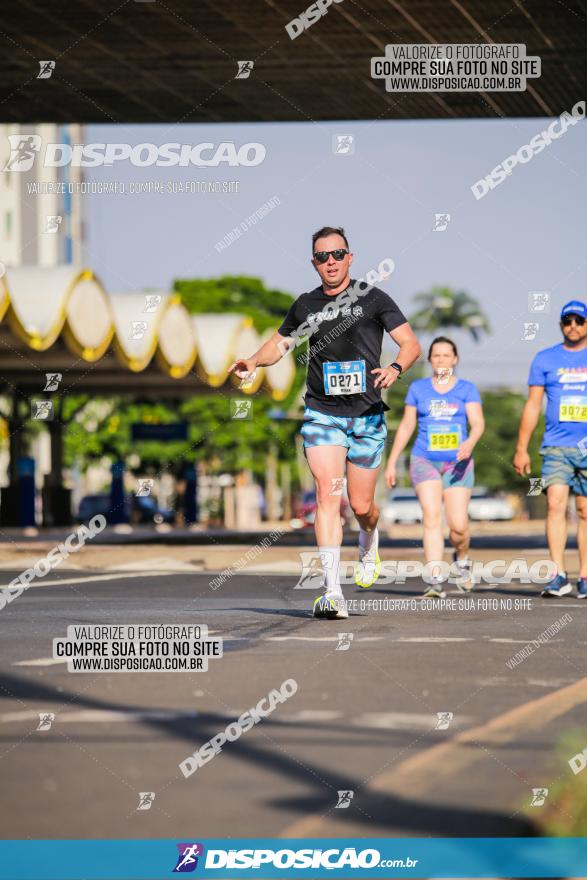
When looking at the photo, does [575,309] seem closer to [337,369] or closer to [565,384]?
[565,384]

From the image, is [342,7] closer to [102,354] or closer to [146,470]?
[102,354]

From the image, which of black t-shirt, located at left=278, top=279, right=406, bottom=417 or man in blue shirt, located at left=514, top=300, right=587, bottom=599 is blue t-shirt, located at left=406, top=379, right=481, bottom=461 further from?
black t-shirt, located at left=278, top=279, right=406, bottom=417

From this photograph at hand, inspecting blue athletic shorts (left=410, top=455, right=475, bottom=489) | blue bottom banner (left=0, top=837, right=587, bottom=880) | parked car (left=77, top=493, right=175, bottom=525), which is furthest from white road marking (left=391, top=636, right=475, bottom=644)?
parked car (left=77, top=493, right=175, bottom=525)

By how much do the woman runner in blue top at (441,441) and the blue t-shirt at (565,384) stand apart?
0.67 meters

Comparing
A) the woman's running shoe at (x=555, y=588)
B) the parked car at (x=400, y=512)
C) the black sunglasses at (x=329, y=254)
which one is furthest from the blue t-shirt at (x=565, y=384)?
the parked car at (x=400, y=512)

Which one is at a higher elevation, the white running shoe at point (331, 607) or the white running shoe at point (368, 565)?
the white running shoe at point (368, 565)

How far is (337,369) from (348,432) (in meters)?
0.44

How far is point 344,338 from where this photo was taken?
9219 mm

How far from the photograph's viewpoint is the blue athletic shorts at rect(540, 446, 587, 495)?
37.1 ft

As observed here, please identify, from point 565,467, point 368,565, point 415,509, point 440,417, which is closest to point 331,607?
point 368,565

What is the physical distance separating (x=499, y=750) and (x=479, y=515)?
61817 millimetres

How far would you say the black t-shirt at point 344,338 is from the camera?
9203mm

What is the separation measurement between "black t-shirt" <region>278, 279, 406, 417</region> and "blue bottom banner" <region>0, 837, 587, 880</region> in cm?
559

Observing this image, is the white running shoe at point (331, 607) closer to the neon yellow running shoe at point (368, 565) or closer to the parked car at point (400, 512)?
the neon yellow running shoe at point (368, 565)
